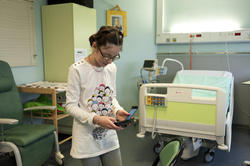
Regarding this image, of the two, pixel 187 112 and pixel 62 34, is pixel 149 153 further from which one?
pixel 62 34

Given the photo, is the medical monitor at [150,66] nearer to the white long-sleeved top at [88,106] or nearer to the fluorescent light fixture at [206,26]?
the fluorescent light fixture at [206,26]

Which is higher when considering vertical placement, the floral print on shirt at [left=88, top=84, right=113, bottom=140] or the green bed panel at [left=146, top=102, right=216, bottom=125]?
the floral print on shirt at [left=88, top=84, right=113, bottom=140]

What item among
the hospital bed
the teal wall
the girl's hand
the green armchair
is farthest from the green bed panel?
the teal wall

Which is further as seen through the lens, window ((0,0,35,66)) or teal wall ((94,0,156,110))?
teal wall ((94,0,156,110))

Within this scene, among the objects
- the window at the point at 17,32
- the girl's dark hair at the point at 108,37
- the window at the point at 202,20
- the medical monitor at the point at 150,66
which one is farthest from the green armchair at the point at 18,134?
the window at the point at 202,20

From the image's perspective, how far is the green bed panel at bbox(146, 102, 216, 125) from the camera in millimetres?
2232

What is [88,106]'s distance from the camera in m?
1.26

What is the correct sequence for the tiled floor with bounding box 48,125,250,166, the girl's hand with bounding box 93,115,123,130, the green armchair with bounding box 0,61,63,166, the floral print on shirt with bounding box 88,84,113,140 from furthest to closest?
the tiled floor with bounding box 48,125,250,166, the green armchair with bounding box 0,61,63,166, the floral print on shirt with bounding box 88,84,113,140, the girl's hand with bounding box 93,115,123,130

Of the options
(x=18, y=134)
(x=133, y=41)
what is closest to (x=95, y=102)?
(x=18, y=134)

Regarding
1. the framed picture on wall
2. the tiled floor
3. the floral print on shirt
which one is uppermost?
the framed picture on wall

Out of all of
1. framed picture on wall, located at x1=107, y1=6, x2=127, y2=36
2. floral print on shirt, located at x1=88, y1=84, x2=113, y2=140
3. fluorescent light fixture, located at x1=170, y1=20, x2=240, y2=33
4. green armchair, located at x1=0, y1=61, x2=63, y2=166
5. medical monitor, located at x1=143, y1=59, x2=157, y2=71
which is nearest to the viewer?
floral print on shirt, located at x1=88, y1=84, x2=113, y2=140

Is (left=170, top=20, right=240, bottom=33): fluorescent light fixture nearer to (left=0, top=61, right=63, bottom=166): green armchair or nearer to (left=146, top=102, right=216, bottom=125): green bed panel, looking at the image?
(left=146, top=102, right=216, bottom=125): green bed panel

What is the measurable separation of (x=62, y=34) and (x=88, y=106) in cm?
225

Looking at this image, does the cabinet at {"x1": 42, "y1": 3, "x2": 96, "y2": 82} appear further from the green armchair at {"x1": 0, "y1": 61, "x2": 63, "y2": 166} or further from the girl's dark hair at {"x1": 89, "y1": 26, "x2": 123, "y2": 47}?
the girl's dark hair at {"x1": 89, "y1": 26, "x2": 123, "y2": 47}
